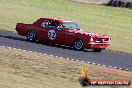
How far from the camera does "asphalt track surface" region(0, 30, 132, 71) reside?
1825 cm

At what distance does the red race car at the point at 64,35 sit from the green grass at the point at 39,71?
340 cm

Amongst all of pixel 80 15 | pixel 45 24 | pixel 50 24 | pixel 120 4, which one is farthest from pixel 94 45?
pixel 120 4

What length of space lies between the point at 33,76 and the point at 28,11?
26.8m

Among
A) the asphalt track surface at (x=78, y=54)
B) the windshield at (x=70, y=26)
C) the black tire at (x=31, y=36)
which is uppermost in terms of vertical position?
the windshield at (x=70, y=26)

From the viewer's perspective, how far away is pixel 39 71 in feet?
47.4

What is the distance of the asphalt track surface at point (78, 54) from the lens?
59.9ft

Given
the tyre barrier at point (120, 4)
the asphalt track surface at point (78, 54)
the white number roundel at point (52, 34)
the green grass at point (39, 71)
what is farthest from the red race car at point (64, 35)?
the tyre barrier at point (120, 4)

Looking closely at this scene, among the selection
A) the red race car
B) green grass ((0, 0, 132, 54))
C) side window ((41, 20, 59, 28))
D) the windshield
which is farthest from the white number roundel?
green grass ((0, 0, 132, 54))

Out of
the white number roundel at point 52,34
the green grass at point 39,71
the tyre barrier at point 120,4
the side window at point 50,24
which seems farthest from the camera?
the tyre barrier at point 120,4

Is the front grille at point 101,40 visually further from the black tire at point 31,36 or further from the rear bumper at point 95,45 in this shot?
the black tire at point 31,36

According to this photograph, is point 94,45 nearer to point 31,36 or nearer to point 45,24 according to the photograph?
point 45,24

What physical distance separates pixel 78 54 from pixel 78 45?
141 cm

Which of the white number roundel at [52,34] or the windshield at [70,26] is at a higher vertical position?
the windshield at [70,26]

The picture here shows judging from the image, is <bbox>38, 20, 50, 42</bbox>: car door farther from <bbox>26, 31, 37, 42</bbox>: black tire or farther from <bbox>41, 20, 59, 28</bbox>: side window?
<bbox>26, 31, 37, 42</bbox>: black tire
